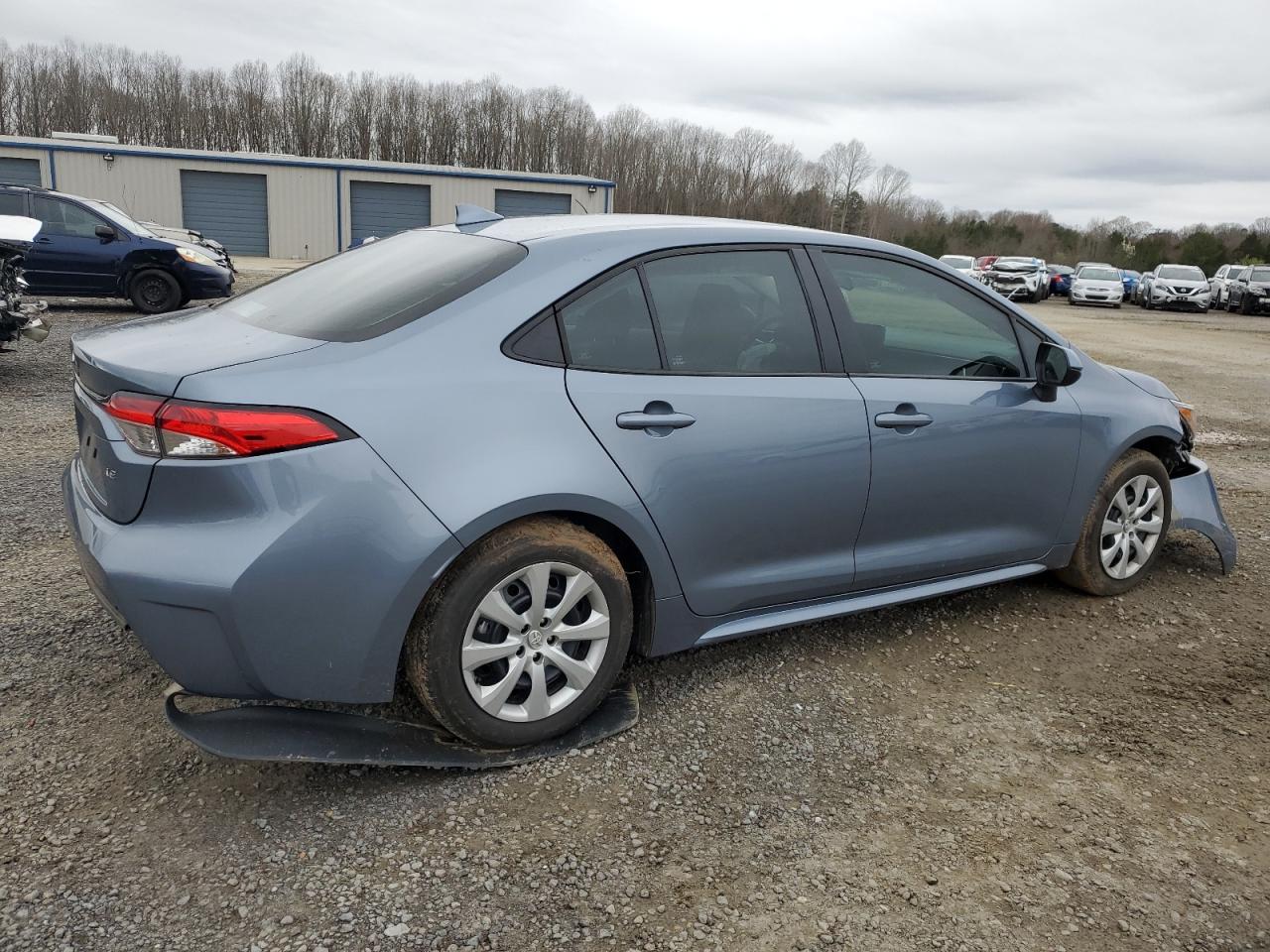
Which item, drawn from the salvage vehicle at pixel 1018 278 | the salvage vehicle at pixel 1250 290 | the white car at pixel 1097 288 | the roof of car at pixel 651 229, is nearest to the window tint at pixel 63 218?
the roof of car at pixel 651 229

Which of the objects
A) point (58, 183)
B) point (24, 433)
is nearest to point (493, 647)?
point (24, 433)

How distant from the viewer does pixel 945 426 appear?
141 inches

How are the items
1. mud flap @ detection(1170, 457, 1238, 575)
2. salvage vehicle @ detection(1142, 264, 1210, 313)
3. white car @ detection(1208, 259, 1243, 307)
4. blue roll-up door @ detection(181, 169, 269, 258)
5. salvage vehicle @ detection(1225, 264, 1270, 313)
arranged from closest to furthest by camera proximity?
mud flap @ detection(1170, 457, 1238, 575)
salvage vehicle @ detection(1225, 264, 1270, 313)
blue roll-up door @ detection(181, 169, 269, 258)
salvage vehicle @ detection(1142, 264, 1210, 313)
white car @ detection(1208, 259, 1243, 307)

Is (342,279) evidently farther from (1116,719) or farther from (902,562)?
(1116,719)

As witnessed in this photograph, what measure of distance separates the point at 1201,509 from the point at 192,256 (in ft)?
42.2

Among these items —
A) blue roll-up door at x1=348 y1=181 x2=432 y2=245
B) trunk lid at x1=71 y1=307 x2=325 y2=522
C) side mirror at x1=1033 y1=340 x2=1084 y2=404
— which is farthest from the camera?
blue roll-up door at x1=348 y1=181 x2=432 y2=245

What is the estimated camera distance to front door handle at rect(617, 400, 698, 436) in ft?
9.53

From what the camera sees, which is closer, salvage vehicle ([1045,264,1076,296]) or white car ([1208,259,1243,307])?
white car ([1208,259,1243,307])

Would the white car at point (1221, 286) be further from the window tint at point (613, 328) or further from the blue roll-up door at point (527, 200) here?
the window tint at point (613, 328)

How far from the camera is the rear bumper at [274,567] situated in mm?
2436

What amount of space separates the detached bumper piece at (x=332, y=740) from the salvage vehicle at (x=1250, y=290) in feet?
118

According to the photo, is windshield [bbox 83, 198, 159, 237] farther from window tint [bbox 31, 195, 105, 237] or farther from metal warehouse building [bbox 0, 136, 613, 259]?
metal warehouse building [bbox 0, 136, 613, 259]

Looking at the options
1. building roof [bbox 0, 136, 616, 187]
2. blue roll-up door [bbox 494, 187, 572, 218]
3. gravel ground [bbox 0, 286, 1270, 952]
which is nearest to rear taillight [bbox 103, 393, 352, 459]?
gravel ground [bbox 0, 286, 1270, 952]

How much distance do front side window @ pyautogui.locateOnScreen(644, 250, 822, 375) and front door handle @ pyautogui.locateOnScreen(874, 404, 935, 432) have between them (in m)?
0.29
